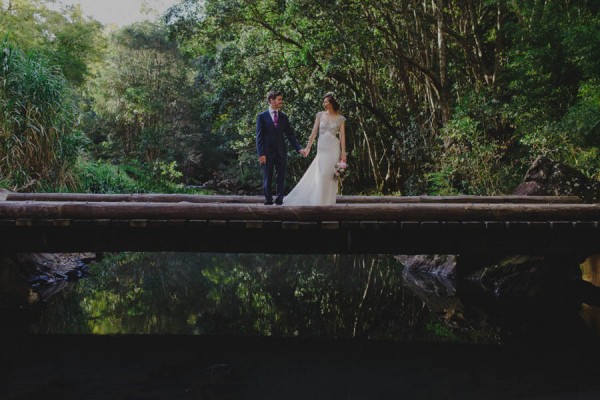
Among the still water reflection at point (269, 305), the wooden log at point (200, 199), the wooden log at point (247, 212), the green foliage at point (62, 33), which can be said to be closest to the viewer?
the wooden log at point (247, 212)

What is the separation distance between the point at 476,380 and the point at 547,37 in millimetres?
8147

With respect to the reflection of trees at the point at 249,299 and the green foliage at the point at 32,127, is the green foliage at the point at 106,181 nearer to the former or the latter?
the green foliage at the point at 32,127

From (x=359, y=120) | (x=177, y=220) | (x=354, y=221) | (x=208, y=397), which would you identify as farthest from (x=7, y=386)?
(x=359, y=120)

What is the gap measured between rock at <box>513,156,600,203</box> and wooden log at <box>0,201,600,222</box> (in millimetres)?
3215

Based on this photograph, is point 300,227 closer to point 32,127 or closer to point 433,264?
point 433,264

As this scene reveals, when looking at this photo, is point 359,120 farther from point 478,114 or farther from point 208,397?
point 208,397

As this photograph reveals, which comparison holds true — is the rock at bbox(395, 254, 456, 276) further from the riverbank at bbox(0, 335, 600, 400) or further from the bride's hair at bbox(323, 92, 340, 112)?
the bride's hair at bbox(323, 92, 340, 112)

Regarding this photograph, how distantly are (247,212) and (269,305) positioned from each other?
224 centimetres

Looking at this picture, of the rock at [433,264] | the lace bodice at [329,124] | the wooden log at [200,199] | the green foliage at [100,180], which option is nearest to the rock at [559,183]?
the wooden log at [200,199]

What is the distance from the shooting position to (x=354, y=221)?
684 centimetres

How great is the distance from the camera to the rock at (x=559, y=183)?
951 centimetres

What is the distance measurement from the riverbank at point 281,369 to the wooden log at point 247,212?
1458 mm

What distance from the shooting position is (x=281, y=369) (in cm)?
586

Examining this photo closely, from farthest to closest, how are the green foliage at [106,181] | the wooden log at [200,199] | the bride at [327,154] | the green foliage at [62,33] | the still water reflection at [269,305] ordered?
the green foliage at [62,33], the green foliage at [106,181], the wooden log at [200,199], the bride at [327,154], the still water reflection at [269,305]
